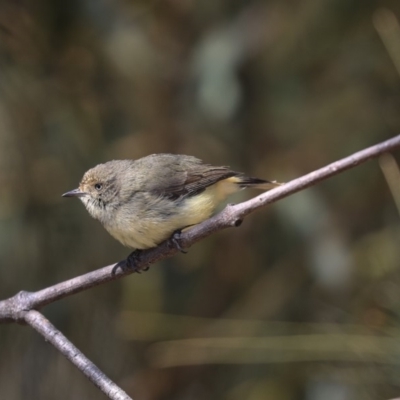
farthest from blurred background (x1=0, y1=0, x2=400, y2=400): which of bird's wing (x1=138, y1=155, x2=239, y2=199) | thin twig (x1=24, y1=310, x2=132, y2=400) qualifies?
thin twig (x1=24, y1=310, x2=132, y2=400)

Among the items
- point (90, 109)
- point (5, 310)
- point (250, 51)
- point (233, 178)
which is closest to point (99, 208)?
point (233, 178)

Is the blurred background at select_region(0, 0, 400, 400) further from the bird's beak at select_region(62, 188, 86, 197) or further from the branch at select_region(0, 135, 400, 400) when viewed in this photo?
the branch at select_region(0, 135, 400, 400)

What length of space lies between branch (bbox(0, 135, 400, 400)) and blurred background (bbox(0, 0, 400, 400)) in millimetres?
1200

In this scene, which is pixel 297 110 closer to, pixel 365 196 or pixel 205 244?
pixel 365 196

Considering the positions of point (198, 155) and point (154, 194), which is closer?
point (154, 194)

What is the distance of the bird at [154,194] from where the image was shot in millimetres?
2717

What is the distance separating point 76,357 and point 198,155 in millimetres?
2096

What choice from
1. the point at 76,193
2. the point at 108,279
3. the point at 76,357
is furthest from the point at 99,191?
the point at 76,357

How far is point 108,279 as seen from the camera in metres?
2.17

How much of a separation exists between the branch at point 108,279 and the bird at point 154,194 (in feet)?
1.25

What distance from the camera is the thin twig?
69.1 inches

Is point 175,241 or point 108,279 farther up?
point 175,241

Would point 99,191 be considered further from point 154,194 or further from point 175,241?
point 175,241

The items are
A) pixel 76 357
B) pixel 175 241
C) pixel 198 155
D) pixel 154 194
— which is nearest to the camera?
pixel 76 357
